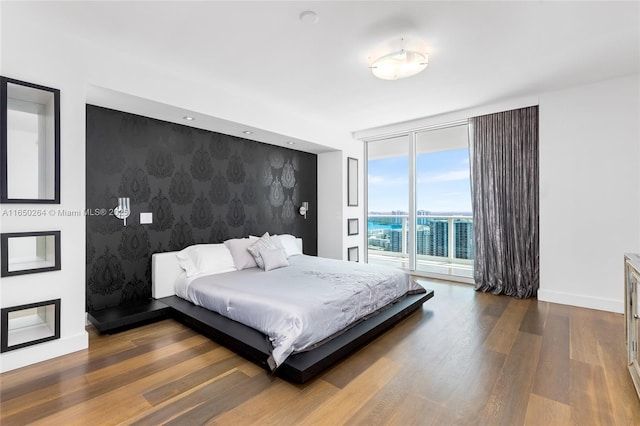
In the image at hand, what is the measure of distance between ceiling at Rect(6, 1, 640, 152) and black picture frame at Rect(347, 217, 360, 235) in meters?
2.61

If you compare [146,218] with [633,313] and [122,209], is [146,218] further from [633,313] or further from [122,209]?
[633,313]

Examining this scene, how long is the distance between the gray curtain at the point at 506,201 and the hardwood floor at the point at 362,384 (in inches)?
51.5

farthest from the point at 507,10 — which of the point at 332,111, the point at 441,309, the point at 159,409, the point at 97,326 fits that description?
the point at 97,326

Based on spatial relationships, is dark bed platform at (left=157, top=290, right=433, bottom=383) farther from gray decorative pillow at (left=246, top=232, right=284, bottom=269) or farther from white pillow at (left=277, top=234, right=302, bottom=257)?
white pillow at (left=277, top=234, right=302, bottom=257)

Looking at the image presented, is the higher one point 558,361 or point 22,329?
point 22,329

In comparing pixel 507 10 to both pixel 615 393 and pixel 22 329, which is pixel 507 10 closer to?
pixel 615 393

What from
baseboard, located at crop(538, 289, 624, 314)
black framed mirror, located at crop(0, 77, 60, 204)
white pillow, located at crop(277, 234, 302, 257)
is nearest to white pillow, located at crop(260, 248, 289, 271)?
white pillow, located at crop(277, 234, 302, 257)

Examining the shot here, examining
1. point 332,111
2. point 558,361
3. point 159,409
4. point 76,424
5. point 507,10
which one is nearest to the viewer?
point 76,424

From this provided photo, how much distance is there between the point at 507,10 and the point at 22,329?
4.63 m

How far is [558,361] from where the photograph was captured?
7.91 ft

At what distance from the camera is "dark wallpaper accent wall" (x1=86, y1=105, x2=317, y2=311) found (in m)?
3.24

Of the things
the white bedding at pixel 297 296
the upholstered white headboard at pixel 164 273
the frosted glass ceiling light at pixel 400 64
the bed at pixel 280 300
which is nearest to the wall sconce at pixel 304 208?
the bed at pixel 280 300

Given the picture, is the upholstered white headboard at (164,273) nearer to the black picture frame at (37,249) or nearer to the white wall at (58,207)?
the white wall at (58,207)

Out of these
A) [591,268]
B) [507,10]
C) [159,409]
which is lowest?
[159,409]
